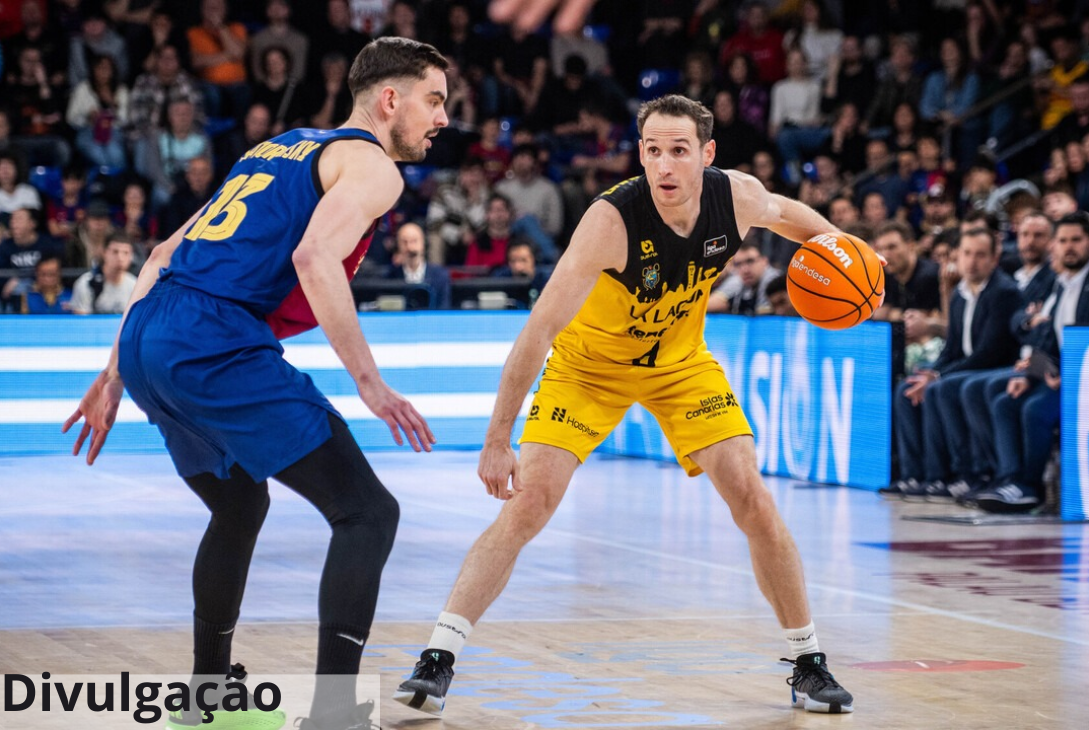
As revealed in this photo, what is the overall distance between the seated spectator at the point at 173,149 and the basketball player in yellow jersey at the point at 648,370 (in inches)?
512

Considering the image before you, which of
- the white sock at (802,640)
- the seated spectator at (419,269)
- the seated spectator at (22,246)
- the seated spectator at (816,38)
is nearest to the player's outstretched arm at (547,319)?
the white sock at (802,640)

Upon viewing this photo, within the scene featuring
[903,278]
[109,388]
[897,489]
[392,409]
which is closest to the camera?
[392,409]

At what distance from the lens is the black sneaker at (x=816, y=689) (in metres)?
5.64

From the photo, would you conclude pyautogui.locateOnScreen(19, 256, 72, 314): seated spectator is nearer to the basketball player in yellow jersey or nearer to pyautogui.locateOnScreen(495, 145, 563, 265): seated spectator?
pyautogui.locateOnScreen(495, 145, 563, 265): seated spectator

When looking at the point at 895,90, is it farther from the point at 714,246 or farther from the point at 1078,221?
the point at 714,246

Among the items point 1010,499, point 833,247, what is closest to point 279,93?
point 1010,499

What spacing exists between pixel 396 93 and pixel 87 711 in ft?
7.04

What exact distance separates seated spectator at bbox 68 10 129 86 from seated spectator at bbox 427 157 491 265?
162 inches

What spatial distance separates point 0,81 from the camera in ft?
63.6

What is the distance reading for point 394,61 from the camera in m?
5.05

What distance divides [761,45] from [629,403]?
15336mm

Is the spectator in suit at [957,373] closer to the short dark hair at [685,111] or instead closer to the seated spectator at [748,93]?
the short dark hair at [685,111]

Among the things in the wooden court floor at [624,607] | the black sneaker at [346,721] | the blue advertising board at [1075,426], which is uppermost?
the blue advertising board at [1075,426]

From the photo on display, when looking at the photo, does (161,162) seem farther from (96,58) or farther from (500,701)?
(500,701)
